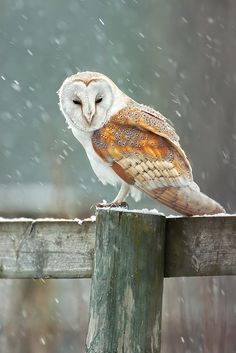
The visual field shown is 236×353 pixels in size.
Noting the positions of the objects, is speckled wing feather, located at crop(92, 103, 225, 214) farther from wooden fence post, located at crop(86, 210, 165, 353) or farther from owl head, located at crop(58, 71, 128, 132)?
wooden fence post, located at crop(86, 210, 165, 353)

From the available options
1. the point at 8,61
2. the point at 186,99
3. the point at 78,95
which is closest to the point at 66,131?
the point at 8,61

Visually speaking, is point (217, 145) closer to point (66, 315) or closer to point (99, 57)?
point (66, 315)

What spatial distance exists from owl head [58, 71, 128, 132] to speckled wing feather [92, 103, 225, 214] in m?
0.04


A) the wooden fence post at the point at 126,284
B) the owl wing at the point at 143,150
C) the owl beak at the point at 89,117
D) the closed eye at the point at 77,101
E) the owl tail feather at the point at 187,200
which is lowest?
the wooden fence post at the point at 126,284

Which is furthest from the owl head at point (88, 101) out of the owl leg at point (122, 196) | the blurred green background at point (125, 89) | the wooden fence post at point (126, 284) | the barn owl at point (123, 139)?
the blurred green background at point (125, 89)

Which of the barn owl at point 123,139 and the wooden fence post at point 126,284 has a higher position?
the barn owl at point 123,139

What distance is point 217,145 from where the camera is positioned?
8.38m

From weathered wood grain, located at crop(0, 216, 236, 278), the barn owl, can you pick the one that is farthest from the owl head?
weathered wood grain, located at crop(0, 216, 236, 278)

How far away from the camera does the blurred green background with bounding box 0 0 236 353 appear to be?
6.59m

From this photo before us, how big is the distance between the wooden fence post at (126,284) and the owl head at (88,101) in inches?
28.4

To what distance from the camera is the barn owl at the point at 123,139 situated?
3947mm

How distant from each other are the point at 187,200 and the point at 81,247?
0.41 metres

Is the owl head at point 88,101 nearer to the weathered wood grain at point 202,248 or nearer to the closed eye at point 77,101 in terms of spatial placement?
the closed eye at point 77,101

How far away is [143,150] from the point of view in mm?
4039
